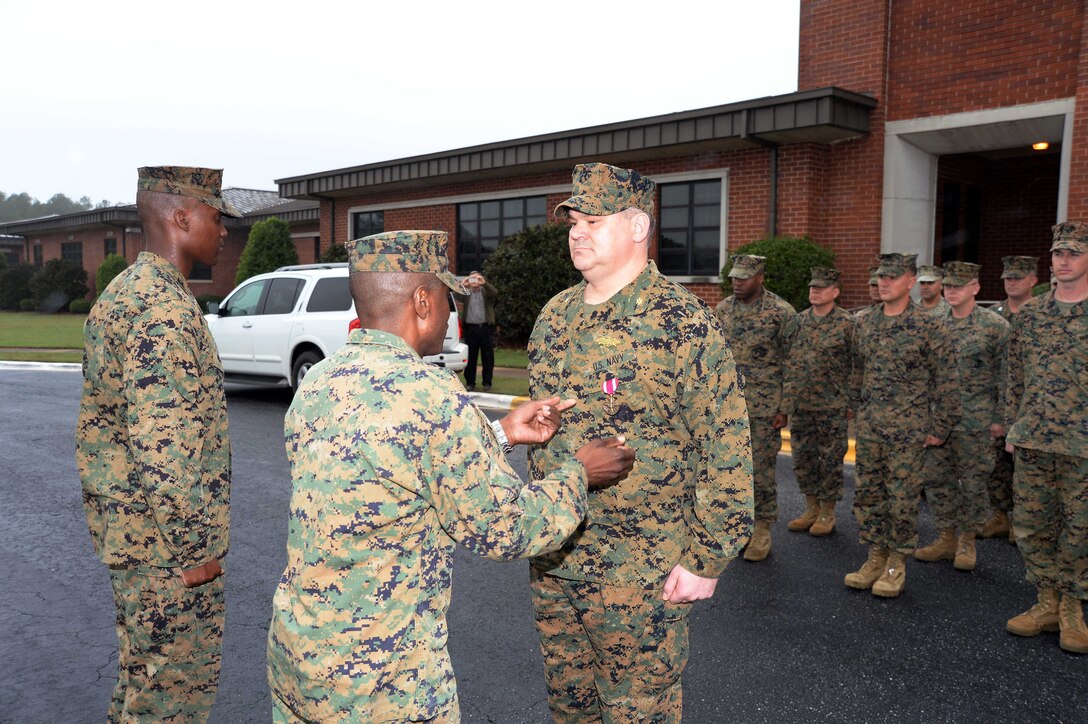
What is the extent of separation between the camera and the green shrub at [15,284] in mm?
42312

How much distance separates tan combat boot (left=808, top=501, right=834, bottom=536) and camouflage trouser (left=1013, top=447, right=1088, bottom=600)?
171 cm

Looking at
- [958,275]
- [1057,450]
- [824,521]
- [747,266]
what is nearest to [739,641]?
[1057,450]

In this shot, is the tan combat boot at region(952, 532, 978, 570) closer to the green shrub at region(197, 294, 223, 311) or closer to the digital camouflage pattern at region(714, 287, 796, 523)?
the digital camouflage pattern at region(714, 287, 796, 523)

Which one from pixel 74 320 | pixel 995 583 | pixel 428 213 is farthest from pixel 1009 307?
pixel 74 320

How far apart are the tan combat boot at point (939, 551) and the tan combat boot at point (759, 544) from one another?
3.64 feet

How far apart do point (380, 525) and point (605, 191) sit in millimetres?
1460

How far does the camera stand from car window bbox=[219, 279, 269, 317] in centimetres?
1328

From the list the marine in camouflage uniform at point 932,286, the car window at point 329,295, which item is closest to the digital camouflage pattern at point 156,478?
the marine in camouflage uniform at point 932,286

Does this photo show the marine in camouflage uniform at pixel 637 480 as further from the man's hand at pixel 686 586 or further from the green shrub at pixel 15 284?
the green shrub at pixel 15 284

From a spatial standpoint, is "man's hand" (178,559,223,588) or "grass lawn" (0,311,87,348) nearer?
"man's hand" (178,559,223,588)

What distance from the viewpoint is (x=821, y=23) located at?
14.8 meters

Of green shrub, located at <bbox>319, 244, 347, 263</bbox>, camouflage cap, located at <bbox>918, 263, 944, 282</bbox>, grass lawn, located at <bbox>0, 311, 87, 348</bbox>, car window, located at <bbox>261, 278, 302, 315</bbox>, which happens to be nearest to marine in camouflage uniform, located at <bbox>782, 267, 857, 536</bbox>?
camouflage cap, located at <bbox>918, 263, 944, 282</bbox>

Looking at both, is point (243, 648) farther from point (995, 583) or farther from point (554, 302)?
point (995, 583)

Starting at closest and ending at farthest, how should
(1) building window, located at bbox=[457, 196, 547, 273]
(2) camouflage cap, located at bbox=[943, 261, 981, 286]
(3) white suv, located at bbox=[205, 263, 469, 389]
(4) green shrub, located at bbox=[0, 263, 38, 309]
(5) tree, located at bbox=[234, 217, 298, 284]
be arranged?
(2) camouflage cap, located at bbox=[943, 261, 981, 286]
(3) white suv, located at bbox=[205, 263, 469, 389]
(1) building window, located at bbox=[457, 196, 547, 273]
(5) tree, located at bbox=[234, 217, 298, 284]
(4) green shrub, located at bbox=[0, 263, 38, 309]
